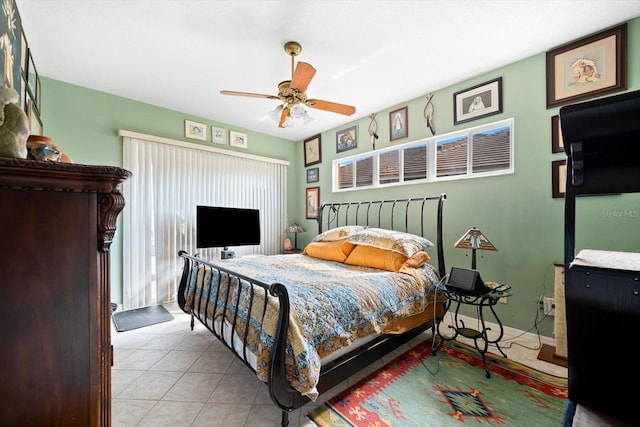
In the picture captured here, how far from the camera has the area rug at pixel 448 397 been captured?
5.18 feet

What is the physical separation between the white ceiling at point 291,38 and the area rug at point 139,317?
2774mm

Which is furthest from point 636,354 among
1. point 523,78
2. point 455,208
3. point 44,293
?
point 523,78

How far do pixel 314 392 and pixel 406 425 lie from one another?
0.63 m

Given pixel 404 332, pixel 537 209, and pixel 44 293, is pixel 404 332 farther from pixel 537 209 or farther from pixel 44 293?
pixel 44 293

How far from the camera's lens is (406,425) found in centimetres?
154

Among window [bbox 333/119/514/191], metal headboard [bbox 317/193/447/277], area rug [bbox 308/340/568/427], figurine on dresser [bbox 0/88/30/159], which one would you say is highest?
window [bbox 333/119/514/191]

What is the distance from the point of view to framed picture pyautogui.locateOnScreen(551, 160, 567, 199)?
235 cm

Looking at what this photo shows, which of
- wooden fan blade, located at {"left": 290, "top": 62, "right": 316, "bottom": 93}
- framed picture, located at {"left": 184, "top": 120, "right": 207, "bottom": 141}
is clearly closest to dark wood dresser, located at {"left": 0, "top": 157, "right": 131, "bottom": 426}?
wooden fan blade, located at {"left": 290, "top": 62, "right": 316, "bottom": 93}

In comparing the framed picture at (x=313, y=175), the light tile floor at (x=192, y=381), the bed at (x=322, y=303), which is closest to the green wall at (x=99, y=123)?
the light tile floor at (x=192, y=381)

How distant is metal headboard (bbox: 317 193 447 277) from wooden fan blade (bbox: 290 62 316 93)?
5.83 ft

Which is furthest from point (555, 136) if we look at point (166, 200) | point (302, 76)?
point (166, 200)

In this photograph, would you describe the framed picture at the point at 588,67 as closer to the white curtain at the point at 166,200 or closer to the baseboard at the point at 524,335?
the baseboard at the point at 524,335

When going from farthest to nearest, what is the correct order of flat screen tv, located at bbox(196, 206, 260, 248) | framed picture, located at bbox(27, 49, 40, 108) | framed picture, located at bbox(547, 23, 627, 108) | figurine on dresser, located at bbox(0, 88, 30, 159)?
flat screen tv, located at bbox(196, 206, 260, 248), framed picture, located at bbox(27, 49, 40, 108), framed picture, located at bbox(547, 23, 627, 108), figurine on dresser, located at bbox(0, 88, 30, 159)

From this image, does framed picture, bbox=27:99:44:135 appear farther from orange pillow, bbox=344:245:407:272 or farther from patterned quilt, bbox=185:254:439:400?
orange pillow, bbox=344:245:407:272
